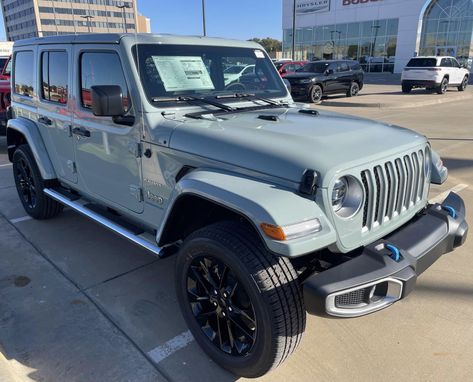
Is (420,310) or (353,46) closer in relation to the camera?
(420,310)

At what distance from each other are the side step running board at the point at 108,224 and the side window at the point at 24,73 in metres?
1.17

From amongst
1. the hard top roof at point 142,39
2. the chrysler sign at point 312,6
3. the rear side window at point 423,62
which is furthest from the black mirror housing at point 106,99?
the chrysler sign at point 312,6

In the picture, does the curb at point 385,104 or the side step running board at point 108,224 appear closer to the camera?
the side step running board at point 108,224

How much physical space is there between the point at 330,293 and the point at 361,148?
2.93 ft

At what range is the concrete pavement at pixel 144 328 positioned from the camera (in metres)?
2.47

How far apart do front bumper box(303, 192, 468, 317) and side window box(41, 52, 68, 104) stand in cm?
296

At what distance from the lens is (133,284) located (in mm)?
3443

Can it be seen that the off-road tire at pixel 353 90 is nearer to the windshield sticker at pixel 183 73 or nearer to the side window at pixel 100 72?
the windshield sticker at pixel 183 73

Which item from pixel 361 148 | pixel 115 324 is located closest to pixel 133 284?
pixel 115 324

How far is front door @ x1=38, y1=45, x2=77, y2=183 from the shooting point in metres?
3.76

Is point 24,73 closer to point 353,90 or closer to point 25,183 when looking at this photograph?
point 25,183

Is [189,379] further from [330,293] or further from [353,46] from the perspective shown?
[353,46]

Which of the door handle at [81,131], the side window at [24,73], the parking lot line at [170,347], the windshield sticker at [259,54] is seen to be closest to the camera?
the parking lot line at [170,347]

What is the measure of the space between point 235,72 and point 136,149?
3.98 ft
